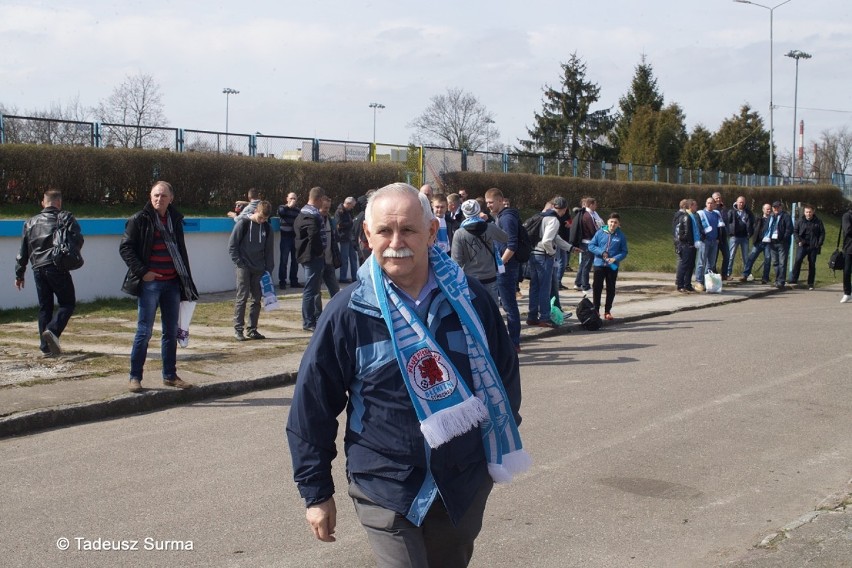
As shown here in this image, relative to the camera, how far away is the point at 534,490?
249 inches

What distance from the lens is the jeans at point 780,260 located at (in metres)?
22.5

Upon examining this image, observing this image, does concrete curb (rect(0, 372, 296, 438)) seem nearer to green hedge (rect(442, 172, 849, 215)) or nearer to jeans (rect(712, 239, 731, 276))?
jeans (rect(712, 239, 731, 276))

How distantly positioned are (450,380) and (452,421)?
139mm

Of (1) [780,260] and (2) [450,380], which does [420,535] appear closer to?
(2) [450,380]

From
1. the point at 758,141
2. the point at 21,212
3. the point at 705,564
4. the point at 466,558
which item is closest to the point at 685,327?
the point at 705,564

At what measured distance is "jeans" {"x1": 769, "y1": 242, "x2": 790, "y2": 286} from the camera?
2247 cm

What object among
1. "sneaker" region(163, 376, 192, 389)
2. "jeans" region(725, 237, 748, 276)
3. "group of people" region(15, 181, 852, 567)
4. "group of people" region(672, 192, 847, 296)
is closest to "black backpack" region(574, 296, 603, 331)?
"group of people" region(672, 192, 847, 296)

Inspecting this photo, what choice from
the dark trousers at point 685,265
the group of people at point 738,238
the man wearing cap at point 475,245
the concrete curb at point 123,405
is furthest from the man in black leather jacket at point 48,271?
the dark trousers at point 685,265

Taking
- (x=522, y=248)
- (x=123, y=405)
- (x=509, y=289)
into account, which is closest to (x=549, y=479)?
(x=123, y=405)

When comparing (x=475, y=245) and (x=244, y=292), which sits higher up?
(x=475, y=245)

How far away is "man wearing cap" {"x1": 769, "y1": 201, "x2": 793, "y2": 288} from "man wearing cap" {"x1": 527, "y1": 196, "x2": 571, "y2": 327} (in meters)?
9.27

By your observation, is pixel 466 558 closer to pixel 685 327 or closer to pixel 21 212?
pixel 685 327

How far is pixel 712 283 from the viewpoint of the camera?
822 inches

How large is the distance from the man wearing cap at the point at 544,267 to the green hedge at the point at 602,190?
18.1m
